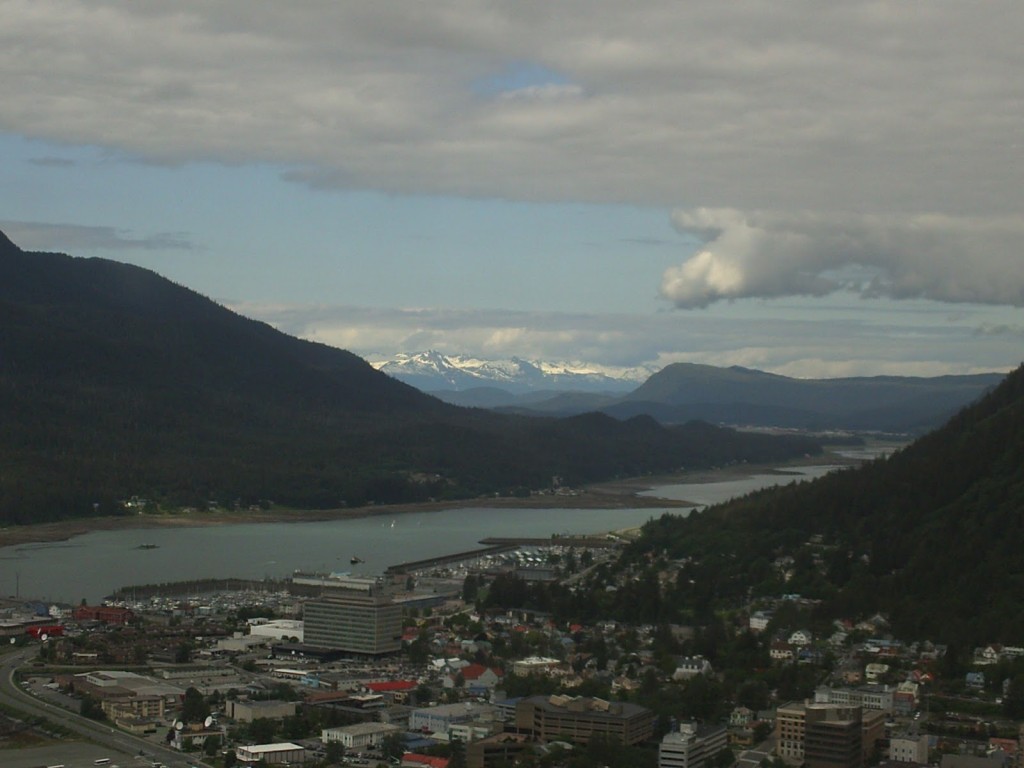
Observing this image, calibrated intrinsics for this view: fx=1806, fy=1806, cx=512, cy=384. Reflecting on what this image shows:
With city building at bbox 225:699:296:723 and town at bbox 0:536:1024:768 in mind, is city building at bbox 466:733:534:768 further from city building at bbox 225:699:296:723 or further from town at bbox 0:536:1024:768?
city building at bbox 225:699:296:723

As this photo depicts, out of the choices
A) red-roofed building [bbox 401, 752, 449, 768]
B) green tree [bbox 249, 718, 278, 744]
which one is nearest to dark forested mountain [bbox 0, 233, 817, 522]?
green tree [bbox 249, 718, 278, 744]

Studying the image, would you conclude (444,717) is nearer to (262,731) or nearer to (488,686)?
(262,731)

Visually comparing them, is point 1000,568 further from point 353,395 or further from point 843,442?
point 843,442

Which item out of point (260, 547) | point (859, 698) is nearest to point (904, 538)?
point (859, 698)

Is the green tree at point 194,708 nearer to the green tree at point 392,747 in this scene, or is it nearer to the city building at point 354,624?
the green tree at point 392,747

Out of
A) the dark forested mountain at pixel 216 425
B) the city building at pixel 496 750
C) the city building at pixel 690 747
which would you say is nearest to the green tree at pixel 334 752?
the city building at pixel 496 750

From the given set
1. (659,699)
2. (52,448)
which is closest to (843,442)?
(52,448)
